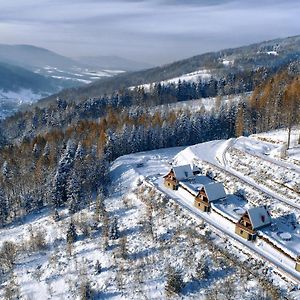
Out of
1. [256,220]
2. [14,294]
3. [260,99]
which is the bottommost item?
[14,294]

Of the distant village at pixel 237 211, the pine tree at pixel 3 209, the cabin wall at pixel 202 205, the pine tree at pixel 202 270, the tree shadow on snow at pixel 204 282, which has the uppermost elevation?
the distant village at pixel 237 211

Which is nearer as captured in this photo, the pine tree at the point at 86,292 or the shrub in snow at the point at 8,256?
the pine tree at the point at 86,292

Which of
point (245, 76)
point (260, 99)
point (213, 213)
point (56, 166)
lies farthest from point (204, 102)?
point (213, 213)

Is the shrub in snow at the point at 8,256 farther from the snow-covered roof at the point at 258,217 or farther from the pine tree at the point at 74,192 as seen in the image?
the snow-covered roof at the point at 258,217

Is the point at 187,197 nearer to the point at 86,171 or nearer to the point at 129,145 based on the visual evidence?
the point at 86,171

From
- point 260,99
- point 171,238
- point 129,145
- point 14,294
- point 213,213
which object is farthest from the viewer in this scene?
point 260,99


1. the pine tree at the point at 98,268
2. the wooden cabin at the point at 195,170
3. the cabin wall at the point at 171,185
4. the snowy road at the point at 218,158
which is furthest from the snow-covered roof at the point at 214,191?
the pine tree at the point at 98,268

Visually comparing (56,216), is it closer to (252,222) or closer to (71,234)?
(71,234)
